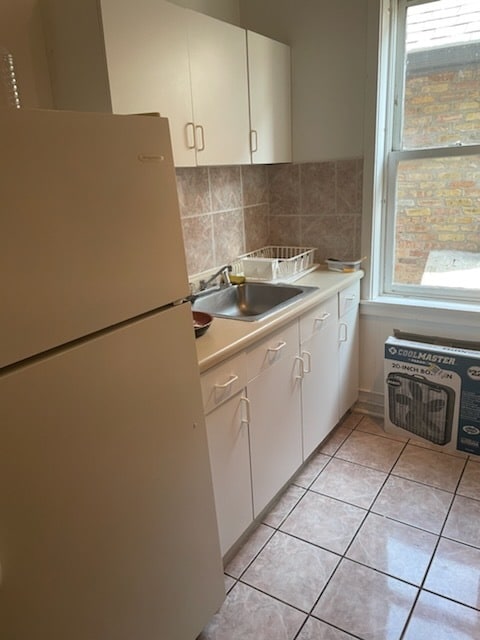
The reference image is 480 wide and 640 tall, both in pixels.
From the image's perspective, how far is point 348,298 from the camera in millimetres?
2441

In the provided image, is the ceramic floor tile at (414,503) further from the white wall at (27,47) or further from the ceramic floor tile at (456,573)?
the white wall at (27,47)

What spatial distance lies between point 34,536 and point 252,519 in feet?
3.69

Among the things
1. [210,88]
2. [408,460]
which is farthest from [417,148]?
[408,460]

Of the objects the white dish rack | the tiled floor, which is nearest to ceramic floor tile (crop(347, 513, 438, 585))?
the tiled floor

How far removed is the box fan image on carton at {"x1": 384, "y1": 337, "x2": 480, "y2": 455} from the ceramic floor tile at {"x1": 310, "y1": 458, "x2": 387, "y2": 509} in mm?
385

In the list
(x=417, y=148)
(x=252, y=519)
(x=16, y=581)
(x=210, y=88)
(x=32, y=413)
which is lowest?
(x=252, y=519)

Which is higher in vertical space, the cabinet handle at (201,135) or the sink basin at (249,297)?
the cabinet handle at (201,135)

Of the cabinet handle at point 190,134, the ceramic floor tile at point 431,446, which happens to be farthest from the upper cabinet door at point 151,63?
the ceramic floor tile at point 431,446

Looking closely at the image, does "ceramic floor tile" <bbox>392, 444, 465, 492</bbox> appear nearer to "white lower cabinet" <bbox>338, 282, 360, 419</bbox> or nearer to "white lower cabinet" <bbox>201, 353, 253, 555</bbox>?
"white lower cabinet" <bbox>338, 282, 360, 419</bbox>

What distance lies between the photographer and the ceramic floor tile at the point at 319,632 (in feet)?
4.81

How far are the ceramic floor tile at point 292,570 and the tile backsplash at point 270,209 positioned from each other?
127cm

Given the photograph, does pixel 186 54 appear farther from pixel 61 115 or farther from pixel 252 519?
pixel 252 519

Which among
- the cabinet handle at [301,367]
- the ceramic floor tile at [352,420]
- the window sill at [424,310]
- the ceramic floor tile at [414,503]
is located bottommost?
the ceramic floor tile at [414,503]

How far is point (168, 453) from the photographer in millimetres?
1187
